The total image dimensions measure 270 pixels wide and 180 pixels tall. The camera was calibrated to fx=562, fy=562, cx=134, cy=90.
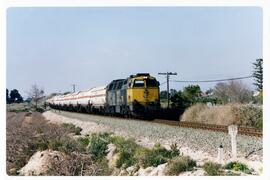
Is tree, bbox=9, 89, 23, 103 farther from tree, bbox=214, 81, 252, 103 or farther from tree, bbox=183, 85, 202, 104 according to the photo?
tree, bbox=214, 81, 252, 103

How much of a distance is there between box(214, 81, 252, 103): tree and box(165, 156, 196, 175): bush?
187cm

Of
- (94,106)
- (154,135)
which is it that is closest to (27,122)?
(154,135)

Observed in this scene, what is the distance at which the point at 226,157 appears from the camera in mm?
9906

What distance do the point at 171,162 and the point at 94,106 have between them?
370 inches

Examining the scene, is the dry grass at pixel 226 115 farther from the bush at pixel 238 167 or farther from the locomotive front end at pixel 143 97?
the bush at pixel 238 167

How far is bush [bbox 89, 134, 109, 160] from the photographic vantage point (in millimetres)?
11008

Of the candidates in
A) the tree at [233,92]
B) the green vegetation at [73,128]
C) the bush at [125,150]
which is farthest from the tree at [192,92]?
the green vegetation at [73,128]

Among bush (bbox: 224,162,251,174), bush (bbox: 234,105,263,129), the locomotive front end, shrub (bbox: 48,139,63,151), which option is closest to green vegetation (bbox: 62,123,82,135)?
shrub (bbox: 48,139,63,151)

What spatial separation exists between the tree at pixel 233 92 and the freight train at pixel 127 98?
146 cm

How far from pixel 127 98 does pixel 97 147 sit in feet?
15.7

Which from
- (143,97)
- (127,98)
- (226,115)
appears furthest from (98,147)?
(127,98)

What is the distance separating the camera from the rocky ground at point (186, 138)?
10.0m
